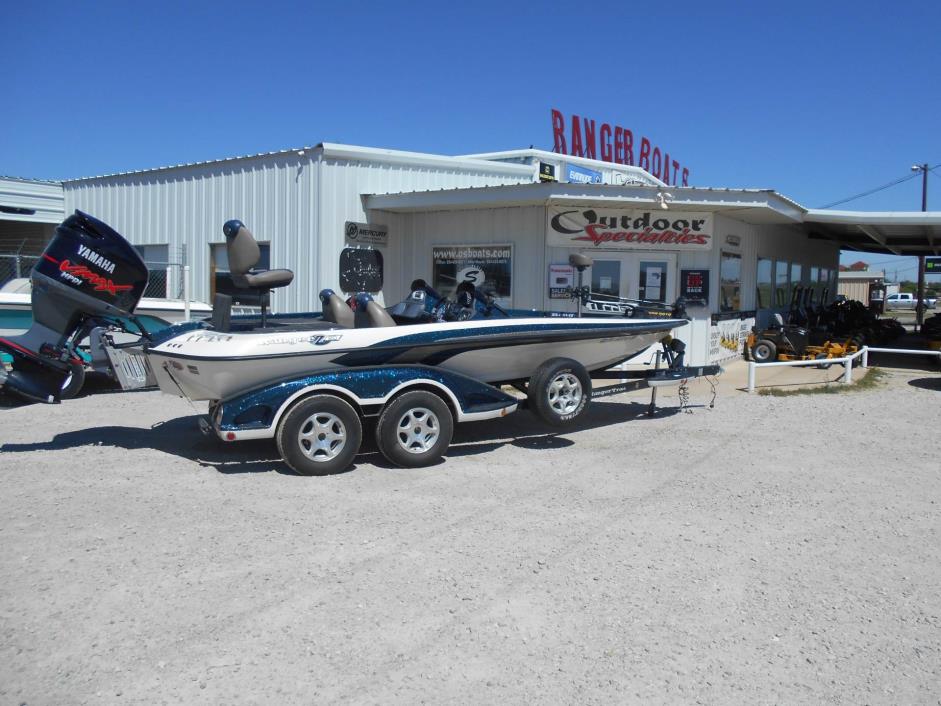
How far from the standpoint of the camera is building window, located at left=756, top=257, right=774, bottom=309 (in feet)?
50.0

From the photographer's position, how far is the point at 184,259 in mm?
14867

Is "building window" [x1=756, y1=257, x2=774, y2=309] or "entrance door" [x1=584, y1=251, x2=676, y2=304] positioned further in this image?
"building window" [x1=756, y1=257, x2=774, y2=309]

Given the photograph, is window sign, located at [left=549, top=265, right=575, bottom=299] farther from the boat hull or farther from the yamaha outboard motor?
the yamaha outboard motor

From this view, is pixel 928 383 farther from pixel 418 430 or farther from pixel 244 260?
pixel 244 260

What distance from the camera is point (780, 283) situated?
16750mm

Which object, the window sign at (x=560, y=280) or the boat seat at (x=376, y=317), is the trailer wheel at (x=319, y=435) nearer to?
the boat seat at (x=376, y=317)

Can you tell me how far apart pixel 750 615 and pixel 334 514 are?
272 cm

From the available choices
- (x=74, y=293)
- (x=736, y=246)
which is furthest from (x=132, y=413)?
(x=736, y=246)

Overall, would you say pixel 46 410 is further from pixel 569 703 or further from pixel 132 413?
pixel 569 703

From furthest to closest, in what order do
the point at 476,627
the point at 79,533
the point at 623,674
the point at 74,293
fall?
the point at 74,293
the point at 79,533
the point at 476,627
the point at 623,674

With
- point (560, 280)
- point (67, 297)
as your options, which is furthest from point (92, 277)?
point (560, 280)

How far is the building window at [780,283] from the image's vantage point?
16328 millimetres

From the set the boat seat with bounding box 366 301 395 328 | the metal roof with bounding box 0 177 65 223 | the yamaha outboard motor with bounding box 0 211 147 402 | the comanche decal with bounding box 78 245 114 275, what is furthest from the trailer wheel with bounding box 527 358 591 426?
the metal roof with bounding box 0 177 65 223

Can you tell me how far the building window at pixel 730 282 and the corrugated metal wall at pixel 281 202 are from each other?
4893 millimetres
